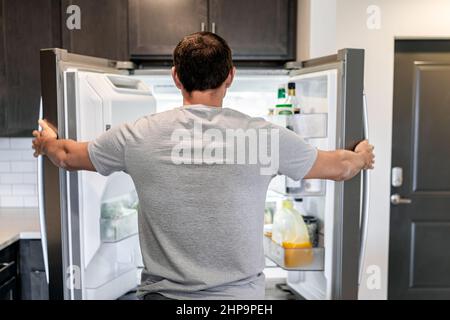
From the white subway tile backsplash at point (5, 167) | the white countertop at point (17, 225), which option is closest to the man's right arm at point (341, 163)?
the white countertop at point (17, 225)

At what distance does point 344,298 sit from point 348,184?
40 cm

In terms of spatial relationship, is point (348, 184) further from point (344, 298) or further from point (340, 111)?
point (344, 298)

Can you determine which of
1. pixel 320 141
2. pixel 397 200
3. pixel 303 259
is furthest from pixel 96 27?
pixel 397 200

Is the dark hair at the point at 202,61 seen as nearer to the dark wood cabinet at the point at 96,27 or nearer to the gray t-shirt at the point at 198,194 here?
Result: the gray t-shirt at the point at 198,194

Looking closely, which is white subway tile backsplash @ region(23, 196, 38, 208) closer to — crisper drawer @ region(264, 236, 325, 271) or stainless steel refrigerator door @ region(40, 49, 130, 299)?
stainless steel refrigerator door @ region(40, 49, 130, 299)

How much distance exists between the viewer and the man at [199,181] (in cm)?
138

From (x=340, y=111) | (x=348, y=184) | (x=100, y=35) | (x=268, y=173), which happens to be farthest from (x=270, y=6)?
(x=268, y=173)

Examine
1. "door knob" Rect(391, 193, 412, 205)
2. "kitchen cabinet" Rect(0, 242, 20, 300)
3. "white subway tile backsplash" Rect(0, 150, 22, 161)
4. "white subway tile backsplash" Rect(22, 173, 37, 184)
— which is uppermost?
"white subway tile backsplash" Rect(0, 150, 22, 161)

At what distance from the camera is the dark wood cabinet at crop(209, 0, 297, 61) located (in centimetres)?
268

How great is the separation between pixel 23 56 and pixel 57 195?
121 cm

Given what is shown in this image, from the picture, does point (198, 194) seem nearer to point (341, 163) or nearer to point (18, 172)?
point (341, 163)

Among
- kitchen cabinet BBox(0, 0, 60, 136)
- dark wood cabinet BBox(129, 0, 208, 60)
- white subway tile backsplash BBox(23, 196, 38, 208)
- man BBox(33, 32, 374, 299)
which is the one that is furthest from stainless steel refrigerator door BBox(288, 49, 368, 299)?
white subway tile backsplash BBox(23, 196, 38, 208)

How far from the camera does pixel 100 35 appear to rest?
2666mm

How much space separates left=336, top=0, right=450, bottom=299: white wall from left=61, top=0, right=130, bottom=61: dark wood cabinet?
122 centimetres
